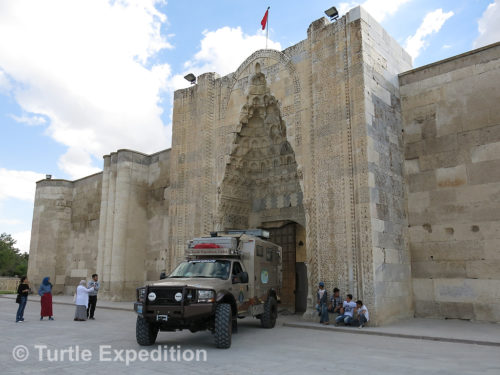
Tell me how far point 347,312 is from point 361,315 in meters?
0.36

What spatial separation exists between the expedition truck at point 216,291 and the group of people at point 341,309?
121 centimetres

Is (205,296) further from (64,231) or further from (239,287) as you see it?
(64,231)

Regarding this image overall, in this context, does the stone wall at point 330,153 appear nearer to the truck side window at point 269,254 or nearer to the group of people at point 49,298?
the truck side window at point 269,254

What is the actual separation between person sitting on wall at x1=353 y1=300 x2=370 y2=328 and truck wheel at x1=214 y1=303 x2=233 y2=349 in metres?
3.90

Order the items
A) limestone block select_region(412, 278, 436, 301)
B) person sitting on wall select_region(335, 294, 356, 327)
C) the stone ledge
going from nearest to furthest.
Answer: the stone ledge < person sitting on wall select_region(335, 294, 356, 327) < limestone block select_region(412, 278, 436, 301)

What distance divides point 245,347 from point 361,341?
2527 mm

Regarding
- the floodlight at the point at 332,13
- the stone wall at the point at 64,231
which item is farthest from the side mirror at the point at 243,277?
the stone wall at the point at 64,231

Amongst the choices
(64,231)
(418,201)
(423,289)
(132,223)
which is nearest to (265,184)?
(418,201)

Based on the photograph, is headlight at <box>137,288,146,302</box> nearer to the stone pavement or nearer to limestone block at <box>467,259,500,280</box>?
the stone pavement

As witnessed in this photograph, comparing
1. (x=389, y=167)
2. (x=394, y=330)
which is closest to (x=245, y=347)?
Answer: (x=394, y=330)

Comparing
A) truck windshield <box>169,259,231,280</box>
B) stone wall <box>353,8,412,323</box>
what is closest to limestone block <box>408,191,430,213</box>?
stone wall <box>353,8,412,323</box>

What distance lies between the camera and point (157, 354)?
21.6ft

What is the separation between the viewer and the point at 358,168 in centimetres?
1071

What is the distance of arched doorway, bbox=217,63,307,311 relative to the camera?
1411cm
